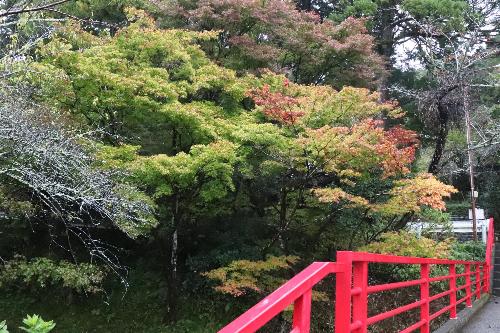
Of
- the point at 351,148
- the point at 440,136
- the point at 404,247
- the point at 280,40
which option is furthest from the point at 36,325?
the point at 440,136

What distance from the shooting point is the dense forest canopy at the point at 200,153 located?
278 inches

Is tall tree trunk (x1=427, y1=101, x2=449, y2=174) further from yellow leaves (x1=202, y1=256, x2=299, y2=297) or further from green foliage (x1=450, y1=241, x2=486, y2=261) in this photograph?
yellow leaves (x1=202, y1=256, x2=299, y2=297)

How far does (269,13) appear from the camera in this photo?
12148 millimetres

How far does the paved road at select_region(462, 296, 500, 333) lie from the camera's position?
6296 millimetres

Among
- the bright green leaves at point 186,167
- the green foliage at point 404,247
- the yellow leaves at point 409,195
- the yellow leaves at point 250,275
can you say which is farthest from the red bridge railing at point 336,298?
the yellow leaves at point 250,275

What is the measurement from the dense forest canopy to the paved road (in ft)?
4.43

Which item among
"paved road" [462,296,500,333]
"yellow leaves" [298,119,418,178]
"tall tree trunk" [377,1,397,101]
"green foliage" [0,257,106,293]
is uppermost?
"tall tree trunk" [377,1,397,101]

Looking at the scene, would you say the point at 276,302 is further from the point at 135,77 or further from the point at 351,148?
the point at 135,77

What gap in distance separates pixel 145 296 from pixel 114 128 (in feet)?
15.1

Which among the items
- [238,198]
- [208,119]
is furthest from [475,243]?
[208,119]

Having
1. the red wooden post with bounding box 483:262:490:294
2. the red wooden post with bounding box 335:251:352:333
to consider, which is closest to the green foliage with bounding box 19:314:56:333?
the red wooden post with bounding box 335:251:352:333

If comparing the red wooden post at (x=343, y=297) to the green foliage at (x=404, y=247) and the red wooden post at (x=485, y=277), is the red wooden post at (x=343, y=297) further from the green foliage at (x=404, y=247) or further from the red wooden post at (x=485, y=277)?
the red wooden post at (x=485, y=277)

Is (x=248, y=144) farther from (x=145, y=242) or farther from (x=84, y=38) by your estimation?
(x=145, y=242)

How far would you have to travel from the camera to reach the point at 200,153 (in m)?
7.62
